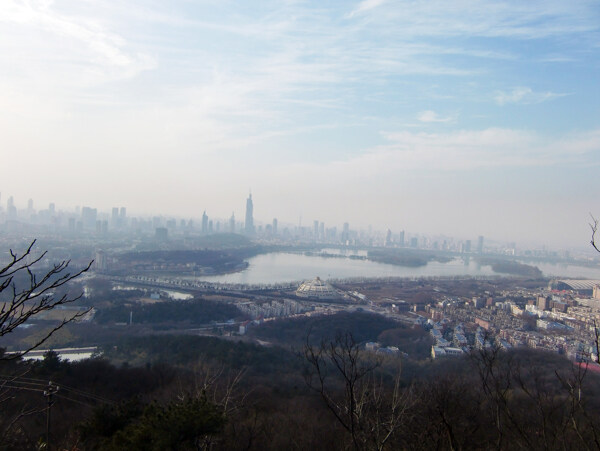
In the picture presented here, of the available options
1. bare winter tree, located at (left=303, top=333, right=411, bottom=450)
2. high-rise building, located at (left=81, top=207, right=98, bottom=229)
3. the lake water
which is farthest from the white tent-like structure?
high-rise building, located at (left=81, top=207, right=98, bottom=229)

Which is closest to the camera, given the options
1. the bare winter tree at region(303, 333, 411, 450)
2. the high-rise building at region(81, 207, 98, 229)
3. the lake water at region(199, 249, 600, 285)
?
the bare winter tree at region(303, 333, 411, 450)

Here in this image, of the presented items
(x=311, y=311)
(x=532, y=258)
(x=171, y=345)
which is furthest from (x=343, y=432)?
(x=532, y=258)

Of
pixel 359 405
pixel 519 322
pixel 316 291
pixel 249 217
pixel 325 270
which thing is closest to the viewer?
pixel 359 405

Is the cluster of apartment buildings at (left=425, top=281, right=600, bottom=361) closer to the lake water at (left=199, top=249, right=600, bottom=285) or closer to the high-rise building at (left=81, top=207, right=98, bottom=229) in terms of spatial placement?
the lake water at (left=199, top=249, right=600, bottom=285)

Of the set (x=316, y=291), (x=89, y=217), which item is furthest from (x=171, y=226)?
(x=316, y=291)

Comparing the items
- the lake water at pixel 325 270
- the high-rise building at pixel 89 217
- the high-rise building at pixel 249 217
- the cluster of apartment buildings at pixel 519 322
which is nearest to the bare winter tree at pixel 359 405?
the cluster of apartment buildings at pixel 519 322

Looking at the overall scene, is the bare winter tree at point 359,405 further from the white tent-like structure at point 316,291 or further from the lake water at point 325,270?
the lake water at point 325,270

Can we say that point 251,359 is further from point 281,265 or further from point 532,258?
point 532,258

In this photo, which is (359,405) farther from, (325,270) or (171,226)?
(171,226)

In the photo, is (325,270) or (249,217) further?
(249,217)

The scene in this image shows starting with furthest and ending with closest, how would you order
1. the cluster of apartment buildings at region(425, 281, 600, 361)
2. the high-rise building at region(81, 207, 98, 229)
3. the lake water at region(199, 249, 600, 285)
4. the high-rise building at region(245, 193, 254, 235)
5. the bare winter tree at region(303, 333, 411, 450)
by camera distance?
the high-rise building at region(245, 193, 254, 235) < the high-rise building at region(81, 207, 98, 229) < the lake water at region(199, 249, 600, 285) < the cluster of apartment buildings at region(425, 281, 600, 361) < the bare winter tree at region(303, 333, 411, 450)
